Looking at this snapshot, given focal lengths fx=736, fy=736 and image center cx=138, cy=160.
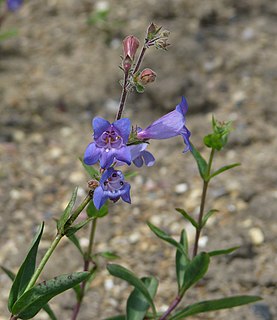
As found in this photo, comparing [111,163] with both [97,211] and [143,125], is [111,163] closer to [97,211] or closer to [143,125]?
[97,211]

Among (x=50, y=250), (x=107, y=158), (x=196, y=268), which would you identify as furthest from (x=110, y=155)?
(x=196, y=268)

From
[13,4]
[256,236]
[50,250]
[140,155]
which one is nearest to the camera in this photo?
[50,250]

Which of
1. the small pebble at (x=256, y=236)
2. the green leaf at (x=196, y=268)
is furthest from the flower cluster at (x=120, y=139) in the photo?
the small pebble at (x=256, y=236)

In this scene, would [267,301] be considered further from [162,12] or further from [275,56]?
[162,12]

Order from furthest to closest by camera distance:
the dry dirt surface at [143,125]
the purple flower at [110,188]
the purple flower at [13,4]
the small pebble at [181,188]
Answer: the purple flower at [13,4]
the small pebble at [181,188]
the dry dirt surface at [143,125]
the purple flower at [110,188]

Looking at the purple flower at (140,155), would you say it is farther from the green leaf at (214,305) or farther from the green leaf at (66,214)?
the green leaf at (214,305)

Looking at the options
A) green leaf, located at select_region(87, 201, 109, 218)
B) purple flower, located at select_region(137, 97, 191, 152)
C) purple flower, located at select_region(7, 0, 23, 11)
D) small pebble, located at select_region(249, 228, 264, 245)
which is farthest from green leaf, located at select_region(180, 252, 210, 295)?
purple flower, located at select_region(7, 0, 23, 11)
